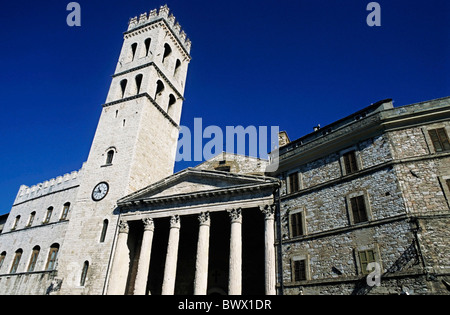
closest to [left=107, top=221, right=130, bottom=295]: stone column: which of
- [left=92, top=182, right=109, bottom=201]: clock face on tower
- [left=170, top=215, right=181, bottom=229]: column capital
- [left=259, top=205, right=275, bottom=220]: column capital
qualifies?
[left=92, top=182, right=109, bottom=201]: clock face on tower

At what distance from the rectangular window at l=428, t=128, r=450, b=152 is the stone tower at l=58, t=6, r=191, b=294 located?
1925 centimetres

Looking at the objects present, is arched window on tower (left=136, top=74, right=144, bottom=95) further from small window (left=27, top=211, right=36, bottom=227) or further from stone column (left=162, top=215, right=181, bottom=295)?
small window (left=27, top=211, right=36, bottom=227)

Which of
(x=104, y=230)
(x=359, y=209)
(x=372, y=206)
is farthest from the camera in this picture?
(x=104, y=230)

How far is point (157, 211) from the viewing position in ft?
68.9

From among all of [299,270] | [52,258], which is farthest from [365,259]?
[52,258]

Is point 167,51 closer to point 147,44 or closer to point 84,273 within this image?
point 147,44

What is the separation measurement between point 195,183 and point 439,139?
13894mm

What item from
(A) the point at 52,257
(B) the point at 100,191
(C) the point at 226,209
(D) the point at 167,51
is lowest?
(A) the point at 52,257

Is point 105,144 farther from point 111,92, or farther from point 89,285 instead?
point 89,285

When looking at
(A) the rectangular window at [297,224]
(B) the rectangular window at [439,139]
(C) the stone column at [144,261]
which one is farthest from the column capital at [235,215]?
(B) the rectangular window at [439,139]

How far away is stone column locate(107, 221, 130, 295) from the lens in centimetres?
1947

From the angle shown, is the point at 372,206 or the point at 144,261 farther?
the point at 144,261

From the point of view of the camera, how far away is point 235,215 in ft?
60.5
